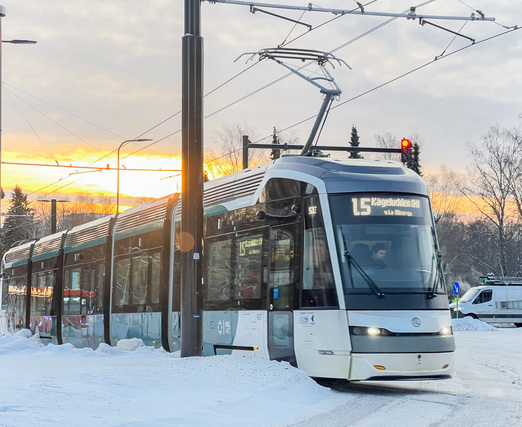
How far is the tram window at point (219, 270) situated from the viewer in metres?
15.3

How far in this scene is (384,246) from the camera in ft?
40.6

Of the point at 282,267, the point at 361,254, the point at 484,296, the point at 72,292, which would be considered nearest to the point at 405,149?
the point at 72,292

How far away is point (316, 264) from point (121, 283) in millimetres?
9944

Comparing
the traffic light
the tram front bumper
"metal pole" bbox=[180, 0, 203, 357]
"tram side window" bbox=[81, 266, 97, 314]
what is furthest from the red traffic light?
the tram front bumper

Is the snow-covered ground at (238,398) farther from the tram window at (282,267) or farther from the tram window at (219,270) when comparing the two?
the tram window at (219,270)

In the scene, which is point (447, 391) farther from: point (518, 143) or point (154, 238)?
point (518, 143)

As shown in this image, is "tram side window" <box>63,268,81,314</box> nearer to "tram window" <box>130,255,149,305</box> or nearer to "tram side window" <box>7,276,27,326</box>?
"tram window" <box>130,255,149,305</box>

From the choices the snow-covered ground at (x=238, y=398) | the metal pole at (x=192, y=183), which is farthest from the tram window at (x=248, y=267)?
the snow-covered ground at (x=238, y=398)

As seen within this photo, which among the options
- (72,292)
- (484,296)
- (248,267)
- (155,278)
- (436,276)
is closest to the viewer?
(436,276)

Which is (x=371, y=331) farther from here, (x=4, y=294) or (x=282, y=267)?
(x=4, y=294)

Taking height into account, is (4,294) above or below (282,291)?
above

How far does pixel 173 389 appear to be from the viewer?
10797 millimetres

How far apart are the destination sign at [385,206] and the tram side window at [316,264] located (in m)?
0.59

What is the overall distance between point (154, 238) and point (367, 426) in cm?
1121
